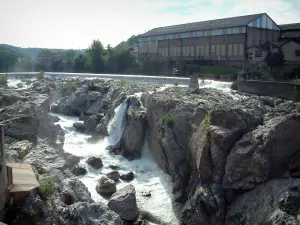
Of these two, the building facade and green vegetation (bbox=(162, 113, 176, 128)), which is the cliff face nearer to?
green vegetation (bbox=(162, 113, 176, 128))

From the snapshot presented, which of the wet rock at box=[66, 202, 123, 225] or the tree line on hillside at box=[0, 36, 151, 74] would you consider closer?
the wet rock at box=[66, 202, 123, 225]

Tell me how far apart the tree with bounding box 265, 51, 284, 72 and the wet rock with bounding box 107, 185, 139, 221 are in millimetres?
25848

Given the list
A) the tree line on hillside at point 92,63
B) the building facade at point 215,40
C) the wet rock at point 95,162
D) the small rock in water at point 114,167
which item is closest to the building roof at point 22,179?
the wet rock at point 95,162

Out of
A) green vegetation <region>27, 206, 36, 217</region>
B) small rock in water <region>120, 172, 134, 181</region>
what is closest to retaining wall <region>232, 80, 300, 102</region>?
small rock in water <region>120, 172, 134, 181</region>

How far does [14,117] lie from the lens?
1639cm

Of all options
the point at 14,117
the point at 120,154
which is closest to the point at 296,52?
the point at 120,154

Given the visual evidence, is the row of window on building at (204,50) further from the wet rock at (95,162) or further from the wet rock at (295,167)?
the wet rock at (295,167)

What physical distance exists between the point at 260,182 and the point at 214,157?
2075 millimetres

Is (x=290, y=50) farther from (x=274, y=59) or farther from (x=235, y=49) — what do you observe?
(x=235, y=49)

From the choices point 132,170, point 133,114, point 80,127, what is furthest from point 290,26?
point 132,170

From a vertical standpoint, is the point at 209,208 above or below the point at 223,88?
below

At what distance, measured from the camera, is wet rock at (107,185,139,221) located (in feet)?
46.9

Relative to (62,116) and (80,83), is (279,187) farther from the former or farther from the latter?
(80,83)

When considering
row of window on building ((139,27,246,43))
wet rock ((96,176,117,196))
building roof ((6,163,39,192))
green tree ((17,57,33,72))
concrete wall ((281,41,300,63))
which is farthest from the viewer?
green tree ((17,57,33,72))
